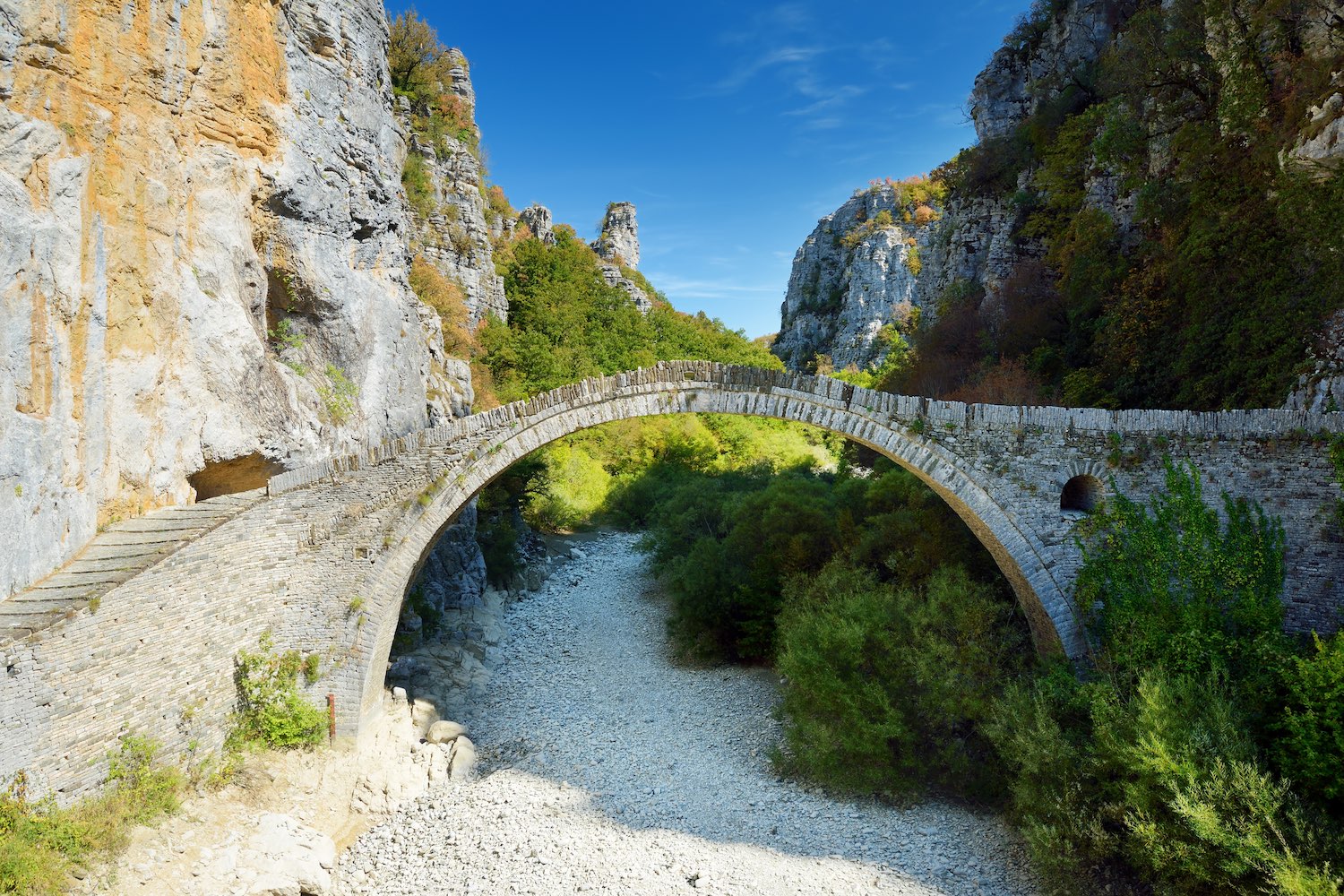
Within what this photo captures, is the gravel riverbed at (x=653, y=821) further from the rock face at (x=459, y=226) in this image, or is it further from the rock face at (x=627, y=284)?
the rock face at (x=627, y=284)

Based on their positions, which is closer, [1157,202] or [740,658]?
[1157,202]

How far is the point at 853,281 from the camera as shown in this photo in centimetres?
4278

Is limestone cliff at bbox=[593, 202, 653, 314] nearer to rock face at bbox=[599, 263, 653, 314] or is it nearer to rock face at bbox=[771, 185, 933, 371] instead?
rock face at bbox=[599, 263, 653, 314]

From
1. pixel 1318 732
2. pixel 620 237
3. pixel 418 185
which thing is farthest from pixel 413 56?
pixel 620 237

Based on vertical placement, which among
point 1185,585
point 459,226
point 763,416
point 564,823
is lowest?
point 564,823

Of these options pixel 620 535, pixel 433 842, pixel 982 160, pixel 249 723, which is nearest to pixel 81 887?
pixel 249 723

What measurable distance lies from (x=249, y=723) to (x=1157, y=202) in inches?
676

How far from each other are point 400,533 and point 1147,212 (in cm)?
1441

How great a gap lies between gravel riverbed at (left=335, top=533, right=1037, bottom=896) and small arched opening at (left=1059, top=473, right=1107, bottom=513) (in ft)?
14.0

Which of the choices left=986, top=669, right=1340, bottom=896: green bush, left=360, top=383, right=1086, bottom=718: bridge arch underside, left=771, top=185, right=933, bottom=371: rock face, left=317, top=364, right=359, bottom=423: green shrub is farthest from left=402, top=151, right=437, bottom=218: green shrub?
left=771, top=185, right=933, bottom=371: rock face

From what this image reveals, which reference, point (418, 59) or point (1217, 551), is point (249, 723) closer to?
point (1217, 551)

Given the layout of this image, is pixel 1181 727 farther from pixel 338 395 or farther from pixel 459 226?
pixel 459 226

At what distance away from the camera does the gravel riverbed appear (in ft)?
23.7

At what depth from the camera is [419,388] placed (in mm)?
14539
